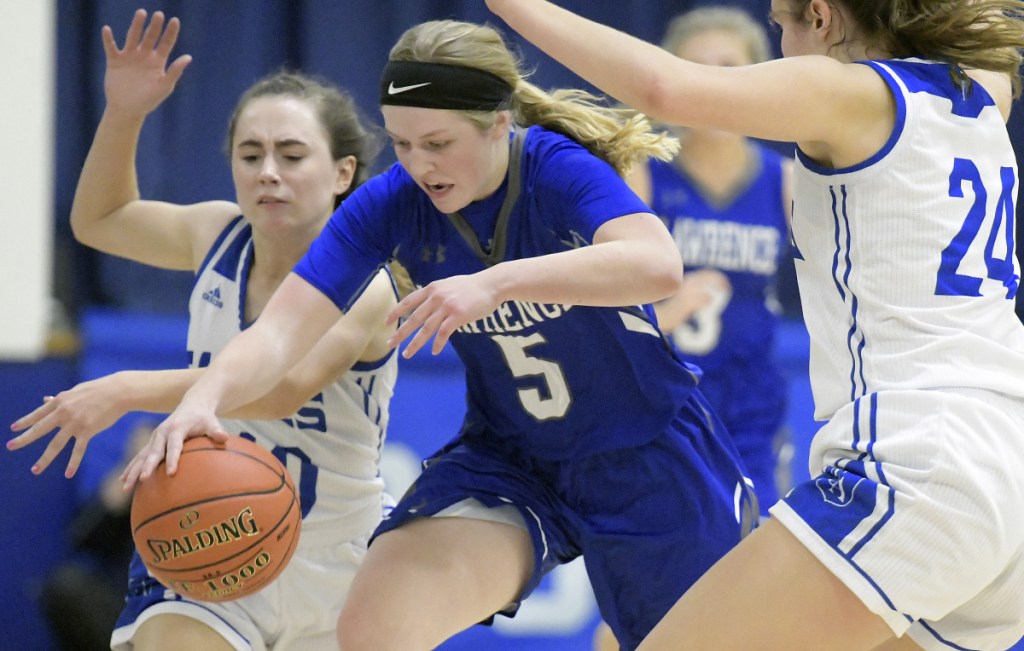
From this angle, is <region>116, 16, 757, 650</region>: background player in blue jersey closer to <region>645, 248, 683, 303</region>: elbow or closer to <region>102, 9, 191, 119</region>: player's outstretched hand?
<region>645, 248, 683, 303</region>: elbow

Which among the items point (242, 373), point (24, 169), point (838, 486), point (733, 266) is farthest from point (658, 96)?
point (24, 169)

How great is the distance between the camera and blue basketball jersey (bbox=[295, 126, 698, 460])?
118 inches

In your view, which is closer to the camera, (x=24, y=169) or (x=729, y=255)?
(x=729, y=255)

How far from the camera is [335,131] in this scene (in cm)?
354

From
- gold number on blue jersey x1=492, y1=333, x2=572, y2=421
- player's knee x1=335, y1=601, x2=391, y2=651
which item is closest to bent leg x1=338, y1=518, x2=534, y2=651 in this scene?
player's knee x1=335, y1=601, x2=391, y2=651

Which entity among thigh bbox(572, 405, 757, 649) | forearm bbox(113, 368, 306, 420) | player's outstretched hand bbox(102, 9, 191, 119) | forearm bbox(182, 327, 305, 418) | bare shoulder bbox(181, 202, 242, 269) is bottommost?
thigh bbox(572, 405, 757, 649)

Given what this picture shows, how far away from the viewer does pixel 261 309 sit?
349 cm

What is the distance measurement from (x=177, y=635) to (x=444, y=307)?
136cm

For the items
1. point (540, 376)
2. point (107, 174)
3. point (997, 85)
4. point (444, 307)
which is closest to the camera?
point (444, 307)

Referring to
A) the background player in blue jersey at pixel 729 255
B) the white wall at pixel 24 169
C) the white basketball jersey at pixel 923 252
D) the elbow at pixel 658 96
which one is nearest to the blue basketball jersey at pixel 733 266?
the background player in blue jersey at pixel 729 255

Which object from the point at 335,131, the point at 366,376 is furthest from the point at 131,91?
the point at 366,376

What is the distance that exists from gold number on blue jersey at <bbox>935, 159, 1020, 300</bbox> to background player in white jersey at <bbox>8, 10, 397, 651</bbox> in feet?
5.06

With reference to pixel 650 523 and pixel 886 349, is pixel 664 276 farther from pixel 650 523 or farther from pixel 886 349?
pixel 650 523

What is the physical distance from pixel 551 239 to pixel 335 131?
85 centimetres
